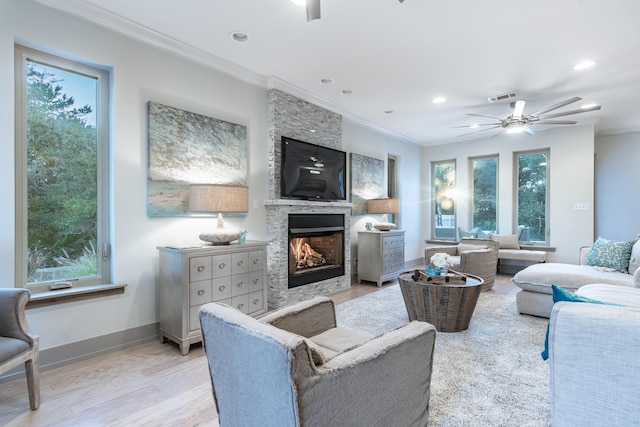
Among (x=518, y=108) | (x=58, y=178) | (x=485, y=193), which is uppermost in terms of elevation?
(x=518, y=108)

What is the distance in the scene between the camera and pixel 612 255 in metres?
3.80

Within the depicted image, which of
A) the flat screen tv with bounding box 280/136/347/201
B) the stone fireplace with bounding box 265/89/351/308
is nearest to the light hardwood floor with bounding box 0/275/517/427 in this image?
the stone fireplace with bounding box 265/89/351/308

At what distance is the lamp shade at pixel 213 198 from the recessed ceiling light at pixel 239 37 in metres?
1.38

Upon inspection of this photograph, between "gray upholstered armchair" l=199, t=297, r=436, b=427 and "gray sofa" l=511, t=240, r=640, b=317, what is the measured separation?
268cm

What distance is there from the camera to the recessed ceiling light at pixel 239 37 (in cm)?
290

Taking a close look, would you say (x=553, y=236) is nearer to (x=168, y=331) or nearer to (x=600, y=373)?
(x=600, y=373)

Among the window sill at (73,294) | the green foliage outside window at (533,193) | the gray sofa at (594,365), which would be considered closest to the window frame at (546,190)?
the green foliage outside window at (533,193)

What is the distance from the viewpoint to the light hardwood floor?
1.85m

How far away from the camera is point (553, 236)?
602cm

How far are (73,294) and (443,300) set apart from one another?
10.4 ft

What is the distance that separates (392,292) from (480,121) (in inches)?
139

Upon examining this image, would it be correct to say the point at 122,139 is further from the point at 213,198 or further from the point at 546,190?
the point at 546,190

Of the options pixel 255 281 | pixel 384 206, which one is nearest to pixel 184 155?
pixel 255 281

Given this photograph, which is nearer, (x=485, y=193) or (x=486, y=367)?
(x=486, y=367)
